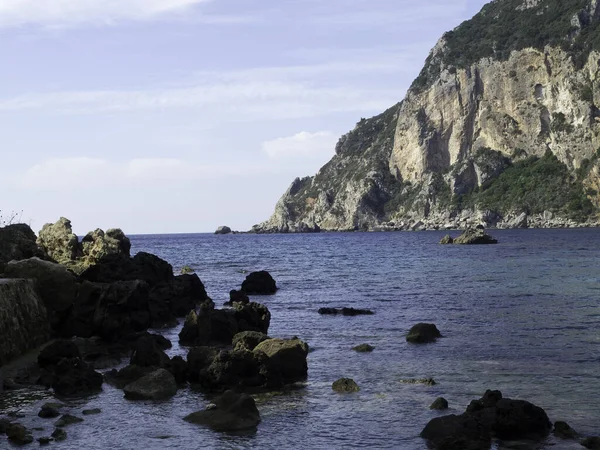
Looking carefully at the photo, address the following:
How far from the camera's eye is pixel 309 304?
175 feet

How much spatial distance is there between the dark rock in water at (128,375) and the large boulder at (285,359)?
426 centimetres

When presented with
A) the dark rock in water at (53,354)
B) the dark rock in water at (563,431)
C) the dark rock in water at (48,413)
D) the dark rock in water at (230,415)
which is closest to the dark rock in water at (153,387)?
the dark rock in water at (48,413)

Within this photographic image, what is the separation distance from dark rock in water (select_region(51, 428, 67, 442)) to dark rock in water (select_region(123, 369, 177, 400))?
4457 millimetres

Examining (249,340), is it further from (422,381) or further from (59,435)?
(59,435)

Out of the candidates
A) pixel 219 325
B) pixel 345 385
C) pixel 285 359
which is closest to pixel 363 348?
pixel 285 359

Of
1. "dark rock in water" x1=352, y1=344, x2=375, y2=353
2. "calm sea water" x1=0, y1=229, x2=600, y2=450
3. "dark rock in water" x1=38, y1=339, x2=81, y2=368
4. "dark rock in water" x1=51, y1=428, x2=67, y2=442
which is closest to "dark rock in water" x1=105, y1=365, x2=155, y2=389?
"calm sea water" x1=0, y1=229, x2=600, y2=450

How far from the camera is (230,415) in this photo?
21.6 m

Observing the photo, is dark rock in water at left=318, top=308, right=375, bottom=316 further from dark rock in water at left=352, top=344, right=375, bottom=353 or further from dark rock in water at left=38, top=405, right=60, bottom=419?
dark rock in water at left=38, top=405, right=60, bottom=419

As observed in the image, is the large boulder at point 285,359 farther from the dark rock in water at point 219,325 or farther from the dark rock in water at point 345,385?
the dark rock in water at point 219,325

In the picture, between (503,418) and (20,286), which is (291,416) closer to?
(503,418)

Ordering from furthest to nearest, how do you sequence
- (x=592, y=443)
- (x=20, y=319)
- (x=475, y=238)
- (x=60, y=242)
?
(x=475, y=238) → (x=60, y=242) → (x=20, y=319) → (x=592, y=443)

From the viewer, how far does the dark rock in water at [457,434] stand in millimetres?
18953

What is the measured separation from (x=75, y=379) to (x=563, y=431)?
1674 cm

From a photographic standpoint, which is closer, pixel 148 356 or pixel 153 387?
pixel 153 387
